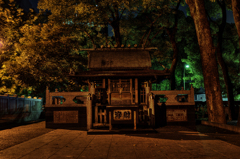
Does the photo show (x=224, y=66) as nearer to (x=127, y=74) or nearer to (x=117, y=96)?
(x=127, y=74)

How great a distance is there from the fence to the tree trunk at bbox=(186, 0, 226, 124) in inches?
601

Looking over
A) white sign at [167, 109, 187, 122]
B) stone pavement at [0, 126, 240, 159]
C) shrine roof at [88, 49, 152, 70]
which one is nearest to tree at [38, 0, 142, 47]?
shrine roof at [88, 49, 152, 70]

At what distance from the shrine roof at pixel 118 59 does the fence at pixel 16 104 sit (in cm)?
824

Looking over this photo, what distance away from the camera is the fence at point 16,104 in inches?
680

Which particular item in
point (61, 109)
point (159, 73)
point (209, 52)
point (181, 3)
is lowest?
point (61, 109)

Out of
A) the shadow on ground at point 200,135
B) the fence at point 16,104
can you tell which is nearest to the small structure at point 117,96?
the shadow on ground at point 200,135

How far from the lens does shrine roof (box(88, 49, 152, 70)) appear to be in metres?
14.4

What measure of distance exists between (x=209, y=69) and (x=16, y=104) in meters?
16.3

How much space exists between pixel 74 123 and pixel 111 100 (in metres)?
2.84

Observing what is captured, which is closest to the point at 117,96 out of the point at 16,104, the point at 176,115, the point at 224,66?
the point at 176,115

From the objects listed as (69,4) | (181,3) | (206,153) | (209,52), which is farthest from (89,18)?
(206,153)

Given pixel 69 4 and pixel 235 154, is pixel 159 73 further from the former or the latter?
pixel 69 4

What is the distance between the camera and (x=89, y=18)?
19938 millimetres

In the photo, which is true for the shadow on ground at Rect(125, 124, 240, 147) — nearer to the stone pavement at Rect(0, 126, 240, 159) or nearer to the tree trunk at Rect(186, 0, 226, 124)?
the stone pavement at Rect(0, 126, 240, 159)
